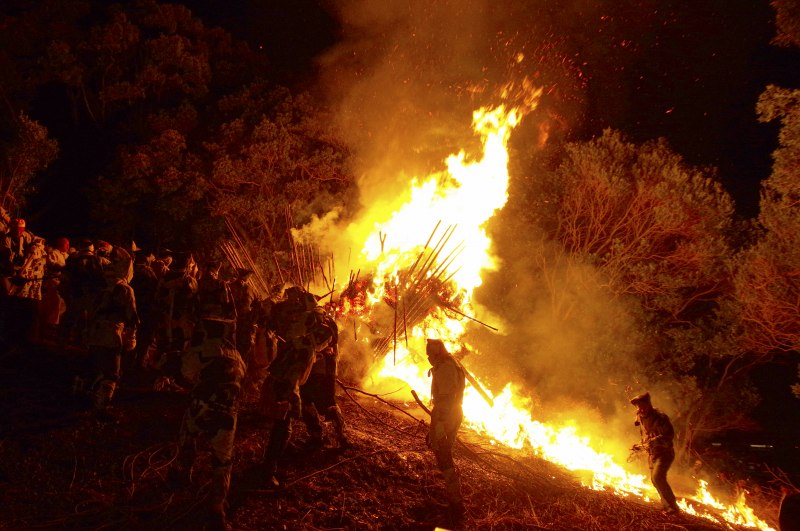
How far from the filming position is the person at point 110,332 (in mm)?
5598

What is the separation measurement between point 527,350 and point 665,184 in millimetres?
6049

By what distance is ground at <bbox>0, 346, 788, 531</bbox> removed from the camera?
14.0ft

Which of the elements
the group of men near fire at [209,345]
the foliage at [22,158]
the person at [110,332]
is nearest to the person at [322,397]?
the group of men near fire at [209,345]

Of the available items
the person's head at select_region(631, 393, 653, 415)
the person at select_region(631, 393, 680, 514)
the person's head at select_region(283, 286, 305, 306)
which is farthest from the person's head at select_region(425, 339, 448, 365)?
the person's head at select_region(631, 393, 653, 415)

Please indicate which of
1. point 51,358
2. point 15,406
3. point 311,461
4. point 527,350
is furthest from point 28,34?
point 527,350

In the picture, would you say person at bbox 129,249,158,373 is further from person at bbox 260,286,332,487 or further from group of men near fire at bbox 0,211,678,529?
person at bbox 260,286,332,487

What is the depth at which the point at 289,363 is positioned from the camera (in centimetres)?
535

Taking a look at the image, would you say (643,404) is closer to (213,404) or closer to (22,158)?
(213,404)

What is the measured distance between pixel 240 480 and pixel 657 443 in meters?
6.60

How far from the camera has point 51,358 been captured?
6.90 m

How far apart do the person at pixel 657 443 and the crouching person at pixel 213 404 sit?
6.58 metres

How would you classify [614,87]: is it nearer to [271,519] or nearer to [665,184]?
[665,184]

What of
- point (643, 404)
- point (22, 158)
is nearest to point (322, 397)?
point (643, 404)

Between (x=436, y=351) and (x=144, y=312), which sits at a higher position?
(x=436, y=351)
